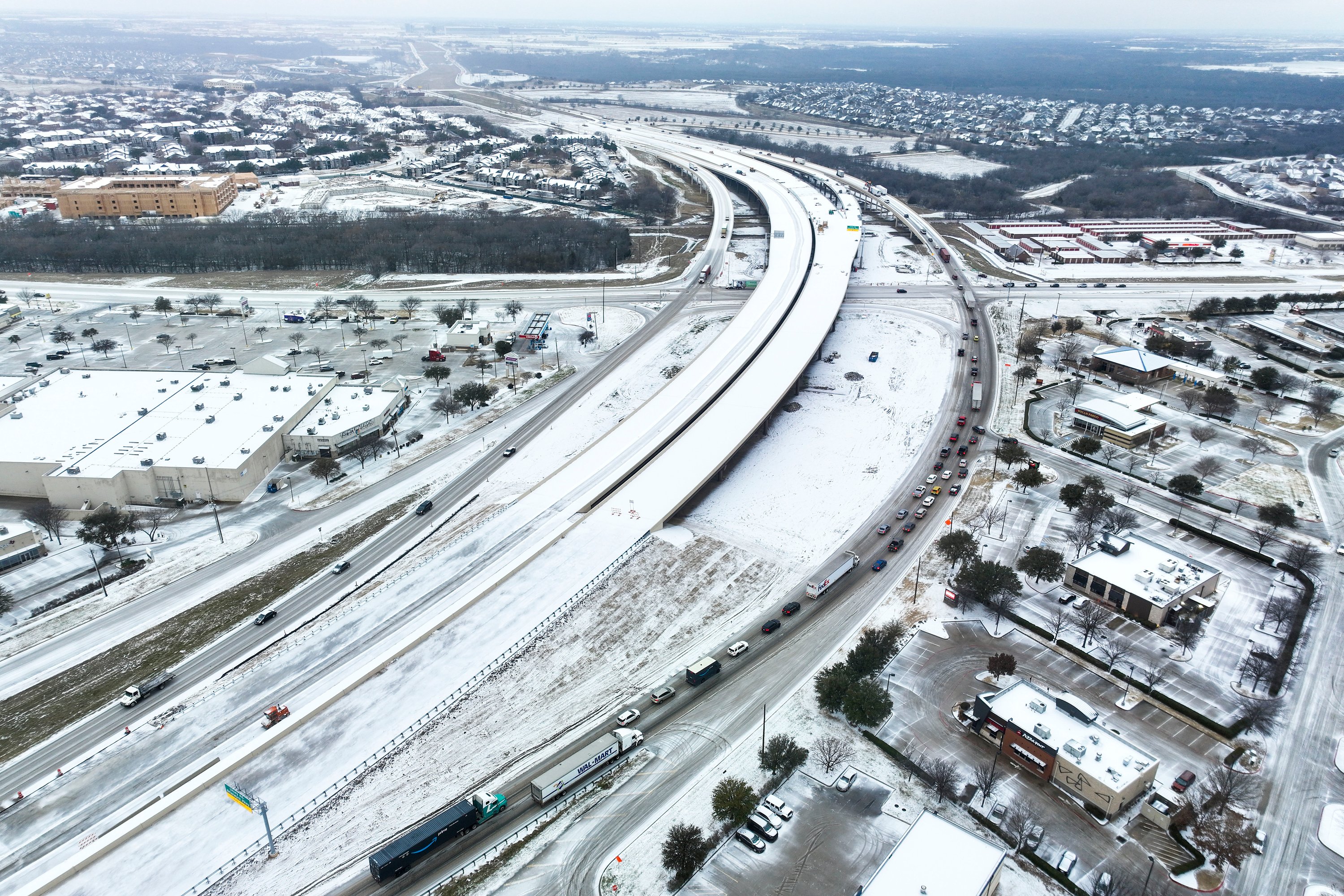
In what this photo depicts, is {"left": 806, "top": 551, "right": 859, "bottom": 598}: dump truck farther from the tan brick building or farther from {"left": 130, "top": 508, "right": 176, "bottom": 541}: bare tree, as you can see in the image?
the tan brick building

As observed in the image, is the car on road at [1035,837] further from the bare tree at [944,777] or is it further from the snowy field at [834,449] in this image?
the snowy field at [834,449]

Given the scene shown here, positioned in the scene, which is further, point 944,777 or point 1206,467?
point 1206,467

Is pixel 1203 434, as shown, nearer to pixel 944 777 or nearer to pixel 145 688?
pixel 944 777

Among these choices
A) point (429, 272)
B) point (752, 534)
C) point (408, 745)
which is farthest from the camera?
point (429, 272)

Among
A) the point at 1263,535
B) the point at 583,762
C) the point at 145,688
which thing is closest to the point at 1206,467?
the point at 1263,535

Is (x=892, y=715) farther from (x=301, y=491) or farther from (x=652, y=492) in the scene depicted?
(x=301, y=491)

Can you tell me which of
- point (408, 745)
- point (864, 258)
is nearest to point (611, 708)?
point (408, 745)
